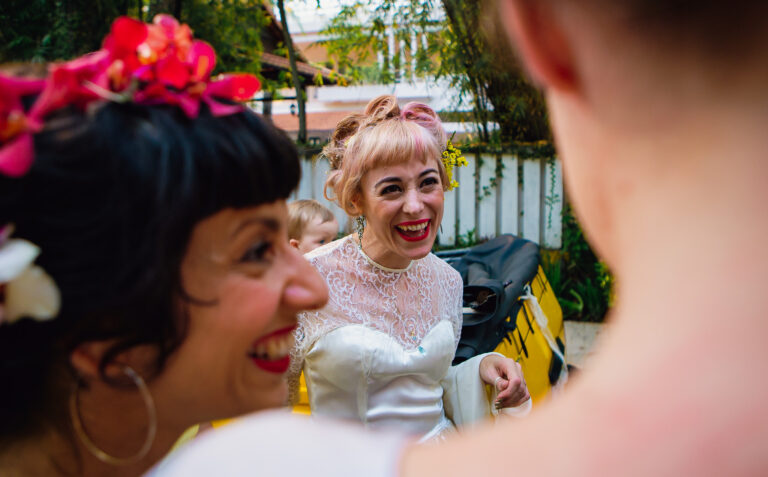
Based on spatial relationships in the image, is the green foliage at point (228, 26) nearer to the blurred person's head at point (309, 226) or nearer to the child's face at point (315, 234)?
the blurred person's head at point (309, 226)

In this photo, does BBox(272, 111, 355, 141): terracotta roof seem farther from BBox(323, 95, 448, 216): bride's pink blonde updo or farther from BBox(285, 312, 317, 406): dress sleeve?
BBox(285, 312, 317, 406): dress sleeve

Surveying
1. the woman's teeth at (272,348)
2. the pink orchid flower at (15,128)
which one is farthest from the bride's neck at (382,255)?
the pink orchid flower at (15,128)

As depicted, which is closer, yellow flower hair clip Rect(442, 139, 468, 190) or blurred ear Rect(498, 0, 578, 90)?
blurred ear Rect(498, 0, 578, 90)

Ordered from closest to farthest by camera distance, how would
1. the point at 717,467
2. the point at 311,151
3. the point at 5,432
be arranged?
the point at 717,467, the point at 5,432, the point at 311,151

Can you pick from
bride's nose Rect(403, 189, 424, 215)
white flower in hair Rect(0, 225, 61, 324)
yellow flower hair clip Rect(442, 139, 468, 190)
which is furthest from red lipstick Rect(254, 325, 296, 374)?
yellow flower hair clip Rect(442, 139, 468, 190)

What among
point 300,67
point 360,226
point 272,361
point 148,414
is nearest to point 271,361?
point 272,361

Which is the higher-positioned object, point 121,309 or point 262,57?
point 262,57

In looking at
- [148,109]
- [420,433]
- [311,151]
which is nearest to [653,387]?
[148,109]

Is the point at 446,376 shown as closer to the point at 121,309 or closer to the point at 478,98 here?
the point at 121,309

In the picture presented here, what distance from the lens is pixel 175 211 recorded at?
961 mm

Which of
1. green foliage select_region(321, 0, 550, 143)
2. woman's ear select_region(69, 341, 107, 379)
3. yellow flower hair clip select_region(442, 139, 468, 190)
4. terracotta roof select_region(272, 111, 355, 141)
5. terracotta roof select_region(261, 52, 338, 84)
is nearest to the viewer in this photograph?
woman's ear select_region(69, 341, 107, 379)

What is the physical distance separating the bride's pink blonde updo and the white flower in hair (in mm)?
1759

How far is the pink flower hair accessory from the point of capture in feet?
3.01

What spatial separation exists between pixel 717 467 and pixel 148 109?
3.10ft
